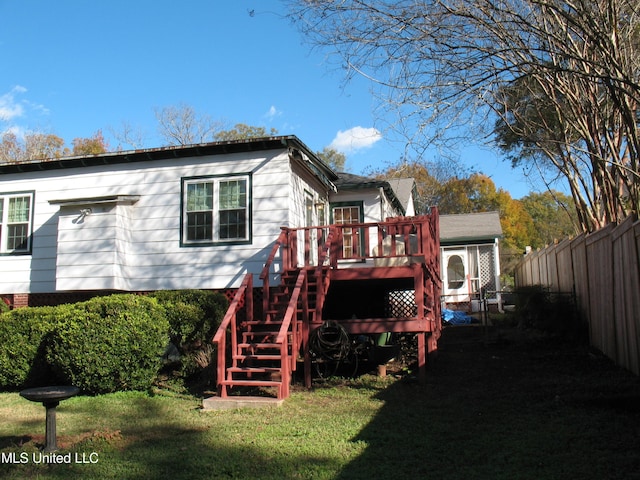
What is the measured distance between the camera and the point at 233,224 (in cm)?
1102

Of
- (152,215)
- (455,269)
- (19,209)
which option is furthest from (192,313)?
(455,269)

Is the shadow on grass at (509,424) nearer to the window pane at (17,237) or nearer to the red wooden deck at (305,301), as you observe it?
the red wooden deck at (305,301)

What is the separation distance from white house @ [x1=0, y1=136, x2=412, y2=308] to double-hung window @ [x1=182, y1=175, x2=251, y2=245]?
0.07ft

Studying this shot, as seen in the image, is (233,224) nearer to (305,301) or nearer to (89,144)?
(305,301)

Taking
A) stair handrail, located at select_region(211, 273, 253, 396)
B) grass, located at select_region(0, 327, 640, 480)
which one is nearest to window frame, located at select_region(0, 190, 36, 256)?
grass, located at select_region(0, 327, 640, 480)

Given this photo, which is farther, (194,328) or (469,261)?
(469,261)

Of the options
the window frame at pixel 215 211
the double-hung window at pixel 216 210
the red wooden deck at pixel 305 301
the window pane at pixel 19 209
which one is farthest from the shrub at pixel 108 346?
the window pane at pixel 19 209

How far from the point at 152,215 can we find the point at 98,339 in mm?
3658

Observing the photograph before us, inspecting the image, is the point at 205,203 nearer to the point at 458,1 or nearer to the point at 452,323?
the point at 458,1

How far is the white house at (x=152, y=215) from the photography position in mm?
10852

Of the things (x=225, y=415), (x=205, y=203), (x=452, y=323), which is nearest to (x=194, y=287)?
(x=205, y=203)

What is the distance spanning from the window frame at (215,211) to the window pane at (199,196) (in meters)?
0.06

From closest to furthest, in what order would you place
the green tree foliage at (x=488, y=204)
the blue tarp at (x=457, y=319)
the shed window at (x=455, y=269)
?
the blue tarp at (x=457, y=319) < the shed window at (x=455, y=269) < the green tree foliage at (x=488, y=204)

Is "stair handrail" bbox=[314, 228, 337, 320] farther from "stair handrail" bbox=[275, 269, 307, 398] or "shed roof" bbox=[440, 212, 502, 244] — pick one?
"shed roof" bbox=[440, 212, 502, 244]
